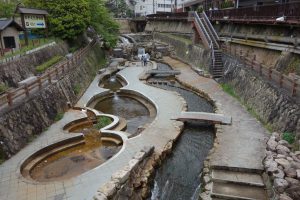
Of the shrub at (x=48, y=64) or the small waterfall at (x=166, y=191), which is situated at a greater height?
the shrub at (x=48, y=64)

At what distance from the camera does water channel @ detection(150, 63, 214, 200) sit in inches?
491

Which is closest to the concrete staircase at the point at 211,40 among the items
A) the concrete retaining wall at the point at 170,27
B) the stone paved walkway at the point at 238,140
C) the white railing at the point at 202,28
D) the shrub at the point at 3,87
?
the white railing at the point at 202,28

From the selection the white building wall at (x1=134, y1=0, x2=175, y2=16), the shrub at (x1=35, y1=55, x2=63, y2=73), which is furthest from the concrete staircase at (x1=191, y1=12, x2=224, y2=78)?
the white building wall at (x1=134, y1=0, x2=175, y2=16)

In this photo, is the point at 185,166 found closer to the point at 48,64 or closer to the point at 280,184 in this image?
the point at 280,184

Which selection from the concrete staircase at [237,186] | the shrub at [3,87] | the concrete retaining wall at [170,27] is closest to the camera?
the concrete staircase at [237,186]

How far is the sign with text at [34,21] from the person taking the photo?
1023 inches

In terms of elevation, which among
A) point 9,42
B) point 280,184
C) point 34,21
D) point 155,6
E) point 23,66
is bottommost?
point 280,184

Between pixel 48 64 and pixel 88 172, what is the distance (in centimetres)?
1749

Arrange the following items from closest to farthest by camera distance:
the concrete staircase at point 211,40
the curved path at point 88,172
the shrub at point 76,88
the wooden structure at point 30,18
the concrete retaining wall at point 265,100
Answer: the curved path at point 88,172
the concrete retaining wall at point 265,100
the shrub at point 76,88
the wooden structure at point 30,18
the concrete staircase at point 211,40

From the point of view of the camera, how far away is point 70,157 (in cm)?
1472

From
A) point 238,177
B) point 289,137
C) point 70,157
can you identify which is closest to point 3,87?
point 70,157

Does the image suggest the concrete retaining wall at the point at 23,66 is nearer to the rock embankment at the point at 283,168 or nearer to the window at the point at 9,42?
the window at the point at 9,42

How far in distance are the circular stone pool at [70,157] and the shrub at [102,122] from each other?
86 cm

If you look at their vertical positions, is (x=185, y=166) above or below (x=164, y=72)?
below
